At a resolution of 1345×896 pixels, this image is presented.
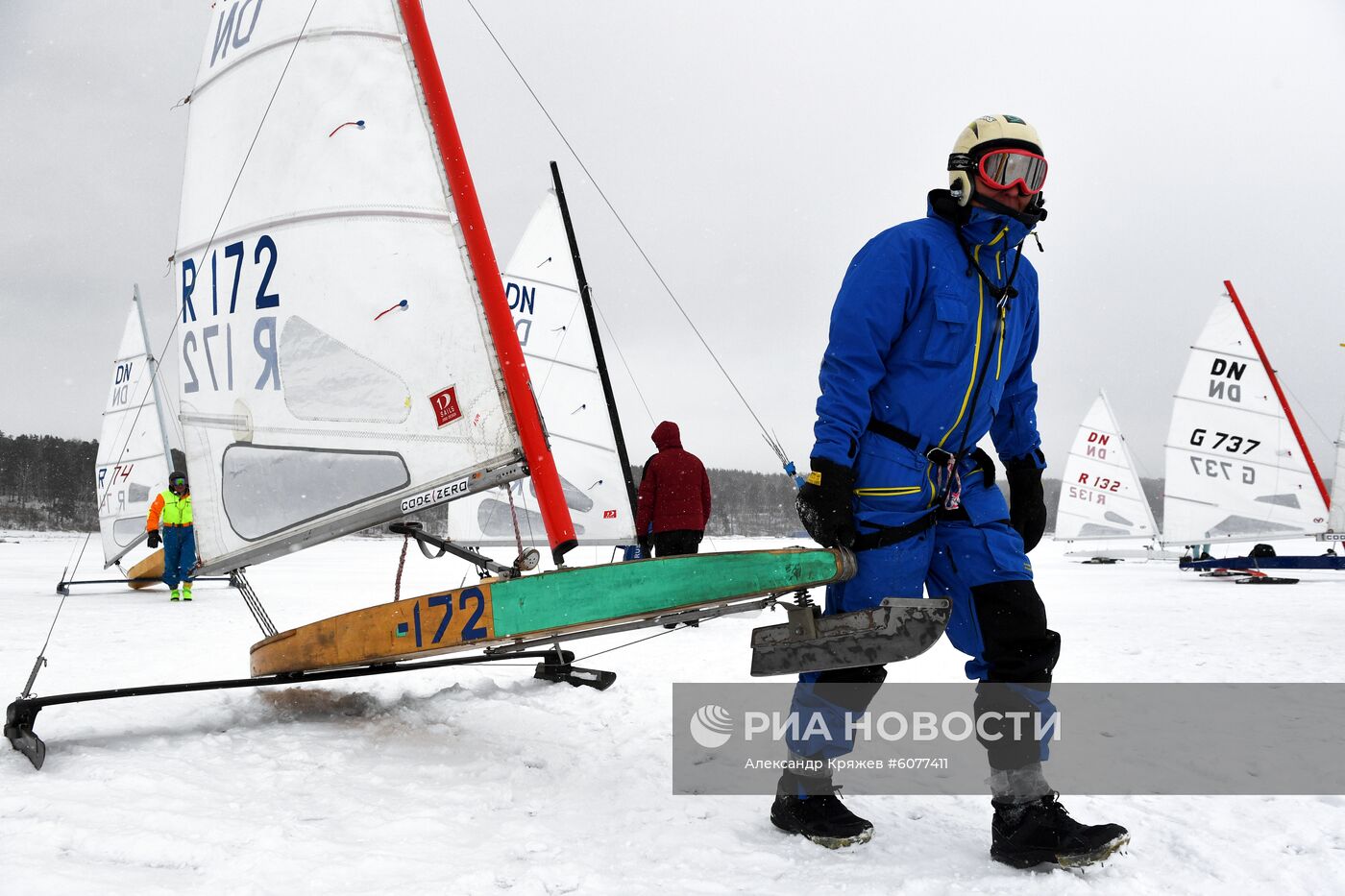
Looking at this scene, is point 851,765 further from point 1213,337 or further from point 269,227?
point 1213,337

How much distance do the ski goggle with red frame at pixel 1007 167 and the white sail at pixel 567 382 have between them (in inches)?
285

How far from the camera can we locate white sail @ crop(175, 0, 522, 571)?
300 cm

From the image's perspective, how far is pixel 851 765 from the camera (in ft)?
9.05

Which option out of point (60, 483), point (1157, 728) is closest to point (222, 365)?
point (1157, 728)

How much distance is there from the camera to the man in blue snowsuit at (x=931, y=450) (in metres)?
2.07

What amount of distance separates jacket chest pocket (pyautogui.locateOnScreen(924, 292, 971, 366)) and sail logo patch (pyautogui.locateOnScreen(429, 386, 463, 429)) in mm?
1670

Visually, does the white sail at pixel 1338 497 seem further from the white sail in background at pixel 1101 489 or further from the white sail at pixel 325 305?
the white sail at pixel 325 305

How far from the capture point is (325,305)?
124 inches

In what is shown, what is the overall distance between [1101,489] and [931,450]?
2391 cm

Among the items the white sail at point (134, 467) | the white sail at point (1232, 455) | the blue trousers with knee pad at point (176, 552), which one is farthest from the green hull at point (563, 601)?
the white sail at point (1232, 455)

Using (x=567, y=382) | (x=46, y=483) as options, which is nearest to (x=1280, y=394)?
(x=567, y=382)

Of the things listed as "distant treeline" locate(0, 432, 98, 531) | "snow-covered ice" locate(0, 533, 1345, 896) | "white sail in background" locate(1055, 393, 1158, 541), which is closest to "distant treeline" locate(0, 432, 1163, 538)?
"distant treeline" locate(0, 432, 98, 531)

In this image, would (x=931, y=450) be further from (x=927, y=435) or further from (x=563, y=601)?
(x=563, y=601)

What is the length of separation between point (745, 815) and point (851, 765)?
613 millimetres
